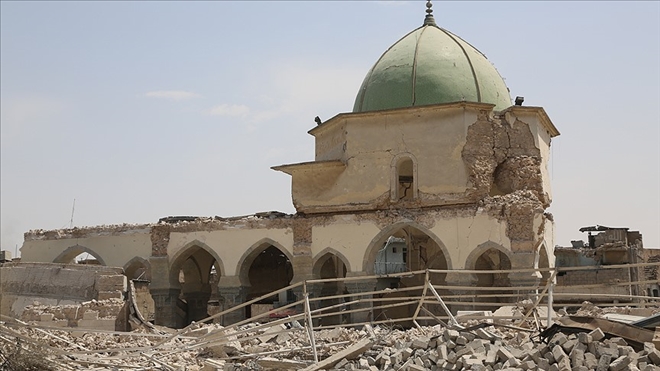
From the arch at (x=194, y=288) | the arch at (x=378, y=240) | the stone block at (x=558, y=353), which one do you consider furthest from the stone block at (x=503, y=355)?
the arch at (x=194, y=288)

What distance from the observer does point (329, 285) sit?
82.8 ft

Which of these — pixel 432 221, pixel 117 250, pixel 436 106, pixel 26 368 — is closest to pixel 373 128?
pixel 436 106

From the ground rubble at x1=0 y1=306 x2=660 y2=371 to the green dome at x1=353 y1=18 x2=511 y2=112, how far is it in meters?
11.3

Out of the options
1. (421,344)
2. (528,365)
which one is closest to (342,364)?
(421,344)

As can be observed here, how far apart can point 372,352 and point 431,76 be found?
14.8m

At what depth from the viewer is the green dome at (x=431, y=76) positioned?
22984 millimetres

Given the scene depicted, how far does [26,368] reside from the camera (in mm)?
10172

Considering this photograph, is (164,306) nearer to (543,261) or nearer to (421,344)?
(543,261)

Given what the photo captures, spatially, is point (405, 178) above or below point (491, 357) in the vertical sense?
above

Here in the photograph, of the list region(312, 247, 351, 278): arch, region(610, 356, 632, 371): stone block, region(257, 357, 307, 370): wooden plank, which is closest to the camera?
region(610, 356, 632, 371): stone block

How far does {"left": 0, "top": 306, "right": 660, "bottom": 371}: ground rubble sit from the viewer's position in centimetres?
787

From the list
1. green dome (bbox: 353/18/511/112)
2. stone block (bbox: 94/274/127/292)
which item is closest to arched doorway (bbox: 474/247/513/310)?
green dome (bbox: 353/18/511/112)

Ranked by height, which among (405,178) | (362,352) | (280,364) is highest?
(405,178)

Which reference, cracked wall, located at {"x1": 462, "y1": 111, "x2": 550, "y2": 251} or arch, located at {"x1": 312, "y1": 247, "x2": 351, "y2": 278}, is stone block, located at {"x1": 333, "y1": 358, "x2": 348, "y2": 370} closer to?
cracked wall, located at {"x1": 462, "y1": 111, "x2": 550, "y2": 251}
